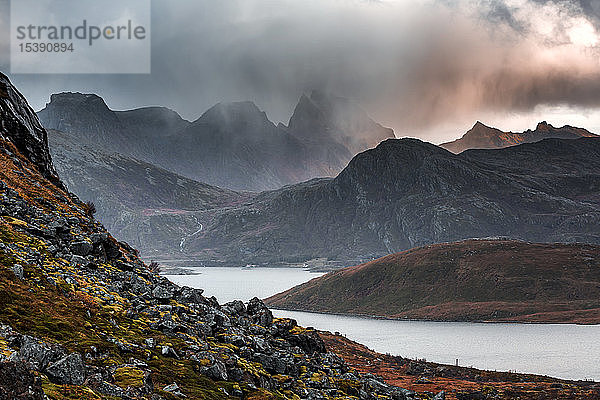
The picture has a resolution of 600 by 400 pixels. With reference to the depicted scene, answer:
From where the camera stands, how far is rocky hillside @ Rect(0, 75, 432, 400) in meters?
20.3

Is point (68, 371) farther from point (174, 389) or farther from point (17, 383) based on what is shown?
point (174, 389)

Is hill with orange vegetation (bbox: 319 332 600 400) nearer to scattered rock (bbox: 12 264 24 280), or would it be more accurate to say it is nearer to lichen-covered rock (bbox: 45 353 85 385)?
scattered rock (bbox: 12 264 24 280)

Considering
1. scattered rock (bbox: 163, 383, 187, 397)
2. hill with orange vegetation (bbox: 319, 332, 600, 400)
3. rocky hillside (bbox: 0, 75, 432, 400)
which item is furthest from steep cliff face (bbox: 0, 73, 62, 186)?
hill with orange vegetation (bbox: 319, 332, 600, 400)

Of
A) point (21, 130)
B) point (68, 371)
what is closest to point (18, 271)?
point (68, 371)

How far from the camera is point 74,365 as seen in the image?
20109 mm

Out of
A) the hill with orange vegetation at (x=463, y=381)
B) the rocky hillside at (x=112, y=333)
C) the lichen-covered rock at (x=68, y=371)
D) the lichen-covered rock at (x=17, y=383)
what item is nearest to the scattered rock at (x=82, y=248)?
the rocky hillside at (x=112, y=333)

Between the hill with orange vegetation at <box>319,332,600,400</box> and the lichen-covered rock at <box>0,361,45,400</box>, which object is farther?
the hill with orange vegetation at <box>319,332,600,400</box>

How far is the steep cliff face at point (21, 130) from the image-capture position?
187 feet

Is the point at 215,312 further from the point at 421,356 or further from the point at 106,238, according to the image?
the point at 421,356

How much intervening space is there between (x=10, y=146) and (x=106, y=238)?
2218 centimetres

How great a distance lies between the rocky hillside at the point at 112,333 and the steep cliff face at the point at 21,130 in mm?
11283

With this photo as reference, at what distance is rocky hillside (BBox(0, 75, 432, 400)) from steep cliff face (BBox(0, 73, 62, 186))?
1128cm

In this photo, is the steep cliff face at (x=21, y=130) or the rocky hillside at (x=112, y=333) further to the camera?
the steep cliff face at (x=21, y=130)

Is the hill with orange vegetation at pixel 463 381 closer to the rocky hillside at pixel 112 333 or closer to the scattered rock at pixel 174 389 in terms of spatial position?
the rocky hillside at pixel 112 333
